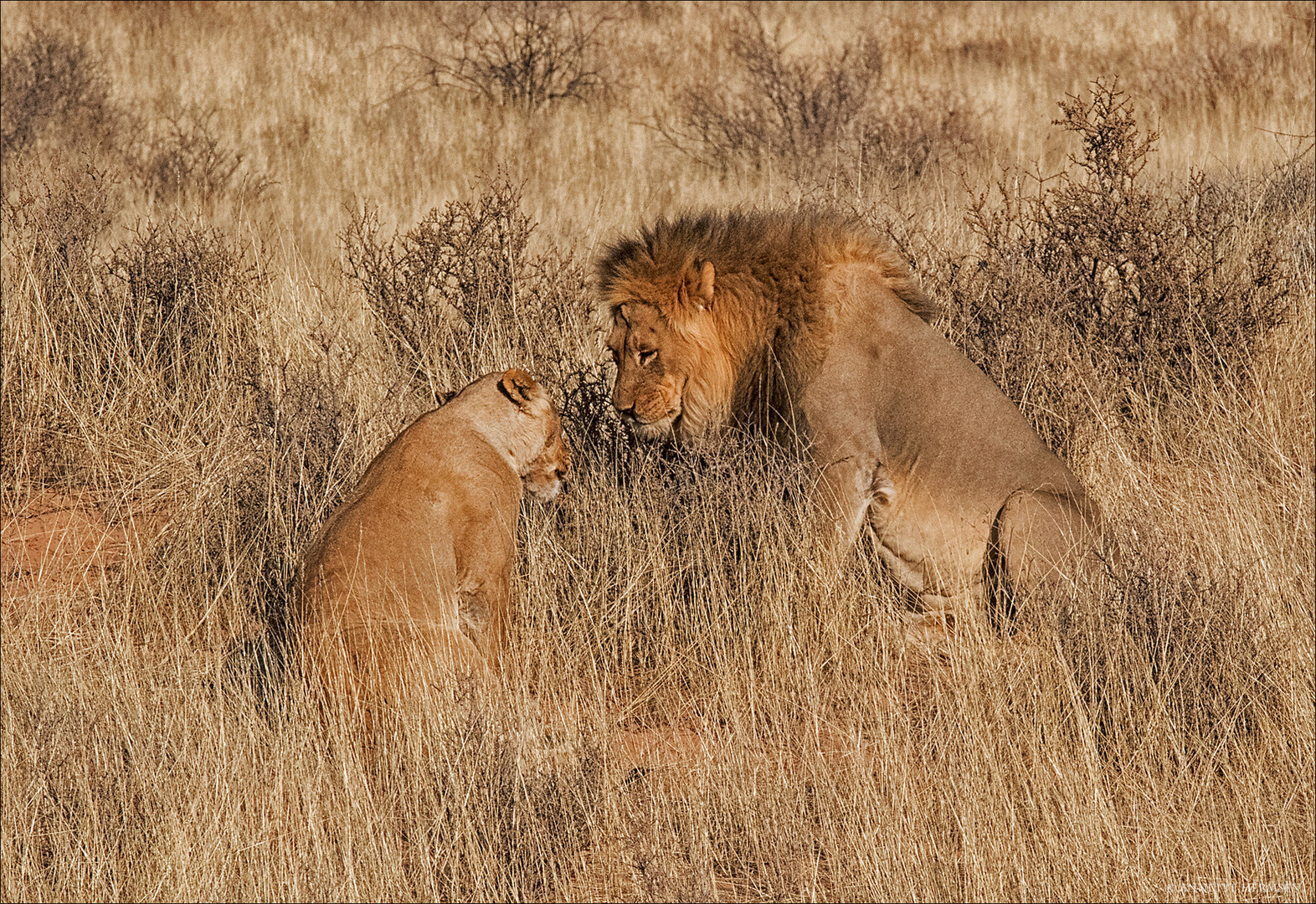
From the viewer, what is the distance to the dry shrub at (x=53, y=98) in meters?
11.9

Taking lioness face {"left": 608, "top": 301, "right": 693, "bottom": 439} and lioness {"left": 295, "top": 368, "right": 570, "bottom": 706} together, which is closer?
lioness {"left": 295, "top": 368, "right": 570, "bottom": 706}

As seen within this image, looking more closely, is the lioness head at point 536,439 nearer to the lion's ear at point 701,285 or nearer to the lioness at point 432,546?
the lioness at point 432,546

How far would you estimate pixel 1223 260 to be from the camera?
662 centimetres

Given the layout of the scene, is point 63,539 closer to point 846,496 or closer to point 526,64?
point 846,496

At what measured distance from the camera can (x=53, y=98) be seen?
12.7m

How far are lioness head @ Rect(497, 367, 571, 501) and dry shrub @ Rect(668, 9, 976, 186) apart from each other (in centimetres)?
635

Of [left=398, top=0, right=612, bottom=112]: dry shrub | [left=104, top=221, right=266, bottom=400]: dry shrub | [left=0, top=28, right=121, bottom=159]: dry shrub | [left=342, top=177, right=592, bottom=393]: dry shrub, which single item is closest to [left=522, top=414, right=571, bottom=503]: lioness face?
[left=342, top=177, right=592, bottom=393]: dry shrub

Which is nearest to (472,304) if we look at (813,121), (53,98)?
(813,121)

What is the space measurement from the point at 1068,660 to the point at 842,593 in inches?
32.2

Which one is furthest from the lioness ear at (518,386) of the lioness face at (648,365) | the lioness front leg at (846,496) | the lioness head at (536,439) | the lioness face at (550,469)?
the lioness front leg at (846,496)

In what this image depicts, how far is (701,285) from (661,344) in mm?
272

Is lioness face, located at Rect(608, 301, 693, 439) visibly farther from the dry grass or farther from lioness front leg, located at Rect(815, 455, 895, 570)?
lioness front leg, located at Rect(815, 455, 895, 570)

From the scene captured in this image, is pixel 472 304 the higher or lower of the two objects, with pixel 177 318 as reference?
higher

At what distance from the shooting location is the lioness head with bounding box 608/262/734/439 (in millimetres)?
5055
